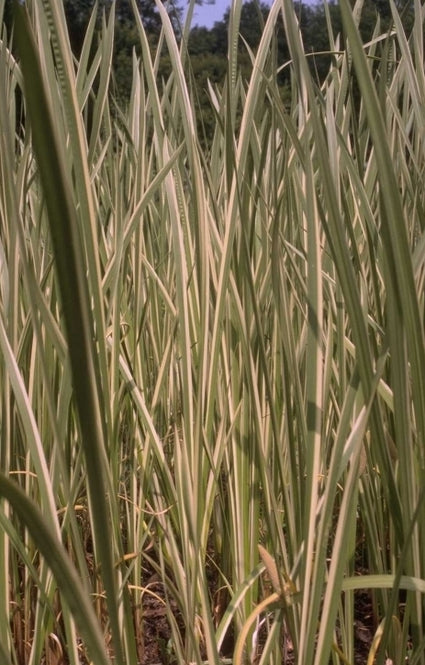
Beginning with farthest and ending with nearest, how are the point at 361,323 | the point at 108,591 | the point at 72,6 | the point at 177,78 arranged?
the point at 72,6, the point at 177,78, the point at 361,323, the point at 108,591

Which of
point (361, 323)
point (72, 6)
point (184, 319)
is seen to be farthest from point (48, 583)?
point (72, 6)

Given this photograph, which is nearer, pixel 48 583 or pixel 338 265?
pixel 338 265

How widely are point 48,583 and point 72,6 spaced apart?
855 centimetres

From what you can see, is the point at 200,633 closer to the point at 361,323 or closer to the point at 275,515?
the point at 275,515

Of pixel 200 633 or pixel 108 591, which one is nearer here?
pixel 108 591

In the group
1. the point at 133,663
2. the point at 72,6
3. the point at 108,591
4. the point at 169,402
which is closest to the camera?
the point at 108,591

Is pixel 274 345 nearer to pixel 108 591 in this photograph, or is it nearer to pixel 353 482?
pixel 353 482

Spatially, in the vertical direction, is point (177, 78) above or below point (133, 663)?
above

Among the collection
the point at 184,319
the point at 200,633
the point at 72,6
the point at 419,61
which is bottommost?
the point at 200,633

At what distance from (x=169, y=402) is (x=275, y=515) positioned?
1.14 feet

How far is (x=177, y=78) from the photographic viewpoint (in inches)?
23.1

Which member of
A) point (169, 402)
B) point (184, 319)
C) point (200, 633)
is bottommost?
point (200, 633)

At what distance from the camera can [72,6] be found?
798cm

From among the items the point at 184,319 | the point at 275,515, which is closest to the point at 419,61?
the point at 184,319
